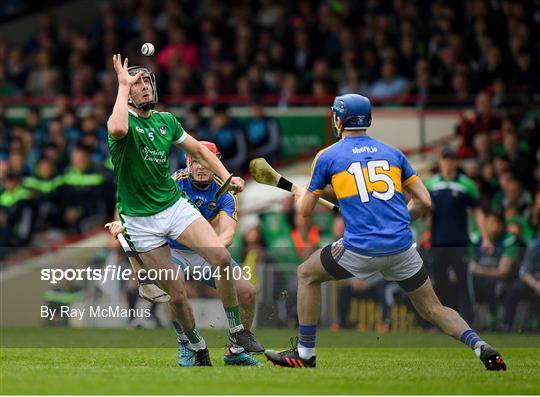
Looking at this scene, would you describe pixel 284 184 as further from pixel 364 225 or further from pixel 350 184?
pixel 364 225

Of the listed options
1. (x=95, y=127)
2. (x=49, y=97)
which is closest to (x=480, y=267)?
(x=95, y=127)

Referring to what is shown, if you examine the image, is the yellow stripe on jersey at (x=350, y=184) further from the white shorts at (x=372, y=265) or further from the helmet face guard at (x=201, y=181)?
the helmet face guard at (x=201, y=181)

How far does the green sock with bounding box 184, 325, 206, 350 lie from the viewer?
38.8ft

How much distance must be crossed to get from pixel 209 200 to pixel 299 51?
1062 cm

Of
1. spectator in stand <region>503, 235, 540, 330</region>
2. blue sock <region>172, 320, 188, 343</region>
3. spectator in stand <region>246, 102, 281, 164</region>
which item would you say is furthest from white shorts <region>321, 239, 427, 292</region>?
spectator in stand <region>246, 102, 281, 164</region>

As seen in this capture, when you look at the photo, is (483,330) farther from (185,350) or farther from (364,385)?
(364,385)

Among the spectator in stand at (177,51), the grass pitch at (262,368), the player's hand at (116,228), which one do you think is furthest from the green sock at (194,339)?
the spectator in stand at (177,51)

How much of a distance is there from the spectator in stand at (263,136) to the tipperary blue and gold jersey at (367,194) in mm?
9532

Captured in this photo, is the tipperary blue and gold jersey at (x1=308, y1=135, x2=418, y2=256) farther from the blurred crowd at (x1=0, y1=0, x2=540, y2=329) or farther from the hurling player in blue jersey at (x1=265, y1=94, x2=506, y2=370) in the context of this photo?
the blurred crowd at (x1=0, y1=0, x2=540, y2=329)

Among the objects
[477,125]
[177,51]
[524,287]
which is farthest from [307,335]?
[177,51]

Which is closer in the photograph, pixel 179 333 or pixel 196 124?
pixel 179 333

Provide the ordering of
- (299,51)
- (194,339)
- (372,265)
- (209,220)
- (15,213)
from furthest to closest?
(299,51) < (15,213) < (209,220) < (194,339) < (372,265)

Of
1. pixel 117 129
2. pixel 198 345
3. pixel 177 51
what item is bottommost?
pixel 198 345

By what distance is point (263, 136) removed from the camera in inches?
824
